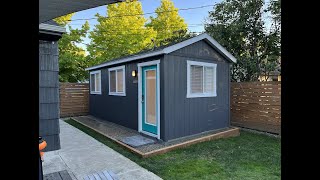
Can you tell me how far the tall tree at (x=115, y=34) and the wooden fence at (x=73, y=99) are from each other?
4599 millimetres

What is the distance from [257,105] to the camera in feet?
25.9

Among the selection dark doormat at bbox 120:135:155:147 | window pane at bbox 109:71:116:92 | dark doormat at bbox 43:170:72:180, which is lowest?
dark doormat at bbox 120:135:155:147

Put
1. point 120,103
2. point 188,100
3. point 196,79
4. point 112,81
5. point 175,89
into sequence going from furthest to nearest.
→ point 112,81, point 120,103, point 196,79, point 188,100, point 175,89

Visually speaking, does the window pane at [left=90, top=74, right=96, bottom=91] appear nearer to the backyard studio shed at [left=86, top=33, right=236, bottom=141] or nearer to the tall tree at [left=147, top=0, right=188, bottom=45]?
the backyard studio shed at [left=86, top=33, right=236, bottom=141]

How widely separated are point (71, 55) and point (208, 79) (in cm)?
1035

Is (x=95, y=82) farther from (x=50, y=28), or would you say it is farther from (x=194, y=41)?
(x=50, y=28)

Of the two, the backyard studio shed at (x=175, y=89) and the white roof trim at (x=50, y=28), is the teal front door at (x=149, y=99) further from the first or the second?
the white roof trim at (x=50, y=28)

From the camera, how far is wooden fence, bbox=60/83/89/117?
1126cm

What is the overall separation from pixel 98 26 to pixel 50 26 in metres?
12.0

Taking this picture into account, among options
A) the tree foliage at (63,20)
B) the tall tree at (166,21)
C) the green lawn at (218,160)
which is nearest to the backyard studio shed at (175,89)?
the green lawn at (218,160)

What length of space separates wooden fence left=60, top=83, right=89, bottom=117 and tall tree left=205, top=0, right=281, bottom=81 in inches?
275

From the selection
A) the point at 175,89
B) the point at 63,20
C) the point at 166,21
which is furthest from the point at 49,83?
the point at 166,21

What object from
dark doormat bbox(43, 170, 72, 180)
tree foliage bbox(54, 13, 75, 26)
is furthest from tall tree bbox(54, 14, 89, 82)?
Result: dark doormat bbox(43, 170, 72, 180)
